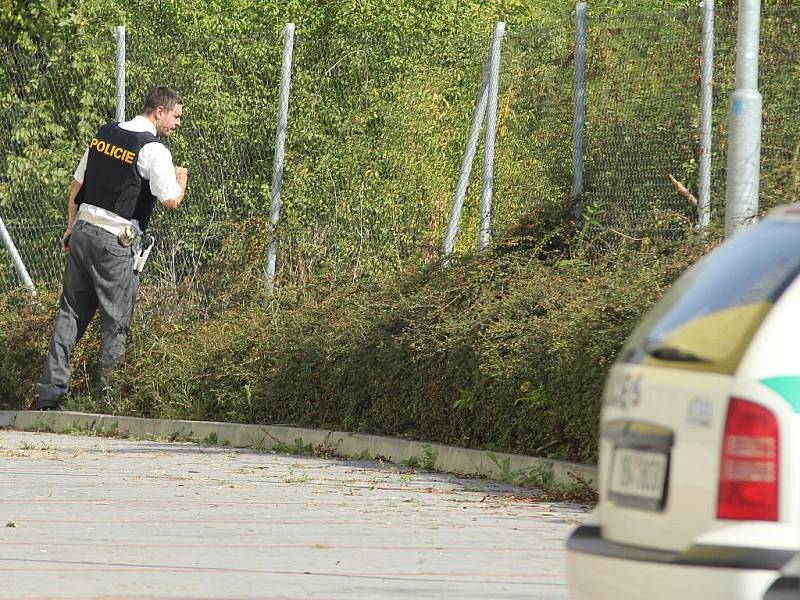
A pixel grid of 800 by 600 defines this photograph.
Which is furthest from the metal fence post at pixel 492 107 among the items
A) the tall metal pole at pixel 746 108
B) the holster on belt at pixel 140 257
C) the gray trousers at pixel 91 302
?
the tall metal pole at pixel 746 108

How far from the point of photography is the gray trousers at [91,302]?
50.5 ft

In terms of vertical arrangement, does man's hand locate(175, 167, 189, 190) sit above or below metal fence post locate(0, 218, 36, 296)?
above

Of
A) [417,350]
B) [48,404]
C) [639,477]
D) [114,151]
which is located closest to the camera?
[639,477]

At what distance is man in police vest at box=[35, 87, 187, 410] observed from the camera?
49.7 ft

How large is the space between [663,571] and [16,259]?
13242 mm

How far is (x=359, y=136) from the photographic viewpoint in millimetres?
16516

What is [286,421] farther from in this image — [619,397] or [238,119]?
[619,397]

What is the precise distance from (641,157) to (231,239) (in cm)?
417

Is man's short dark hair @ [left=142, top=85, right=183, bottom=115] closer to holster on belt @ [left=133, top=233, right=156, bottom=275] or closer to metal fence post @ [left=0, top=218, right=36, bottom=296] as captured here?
holster on belt @ [left=133, top=233, right=156, bottom=275]

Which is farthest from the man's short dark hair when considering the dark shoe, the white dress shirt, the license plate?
the license plate

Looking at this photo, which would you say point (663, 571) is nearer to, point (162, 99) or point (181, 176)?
point (181, 176)

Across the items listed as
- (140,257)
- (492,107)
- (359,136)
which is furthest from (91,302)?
(492,107)

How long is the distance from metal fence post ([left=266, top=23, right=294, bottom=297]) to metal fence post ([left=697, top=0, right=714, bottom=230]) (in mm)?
4395

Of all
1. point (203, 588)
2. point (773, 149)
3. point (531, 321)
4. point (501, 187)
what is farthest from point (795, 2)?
point (203, 588)
